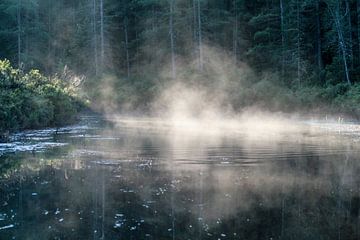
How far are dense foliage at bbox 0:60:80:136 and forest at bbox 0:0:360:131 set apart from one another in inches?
12.8

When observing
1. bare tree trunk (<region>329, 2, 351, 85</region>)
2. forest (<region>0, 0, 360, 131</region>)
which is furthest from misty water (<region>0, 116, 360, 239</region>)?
bare tree trunk (<region>329, 2, 351, 85</region>)

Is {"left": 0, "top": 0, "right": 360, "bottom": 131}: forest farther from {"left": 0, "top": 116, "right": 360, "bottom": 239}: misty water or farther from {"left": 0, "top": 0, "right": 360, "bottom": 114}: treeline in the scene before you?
{"left": 0, "top": 116, "right": 360, "bottom": 239}: misty water

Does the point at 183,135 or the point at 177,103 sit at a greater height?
the point at 177,103

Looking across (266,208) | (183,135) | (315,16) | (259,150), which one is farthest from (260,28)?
(266,208)

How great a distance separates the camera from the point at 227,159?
16172mm

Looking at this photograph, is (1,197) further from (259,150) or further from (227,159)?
(259,150)

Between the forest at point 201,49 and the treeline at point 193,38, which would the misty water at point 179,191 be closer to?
the forest at point 201,49

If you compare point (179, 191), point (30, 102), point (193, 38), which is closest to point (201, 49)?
point (193, 38)

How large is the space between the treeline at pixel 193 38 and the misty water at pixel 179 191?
20978mm

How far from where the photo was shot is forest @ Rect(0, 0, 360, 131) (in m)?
39.5

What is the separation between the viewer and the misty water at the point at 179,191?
8.59m

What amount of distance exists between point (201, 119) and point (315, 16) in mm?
18095

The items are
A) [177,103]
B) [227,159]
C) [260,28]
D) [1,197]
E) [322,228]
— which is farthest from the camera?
[260,28]

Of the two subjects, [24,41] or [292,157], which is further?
[24,41]
